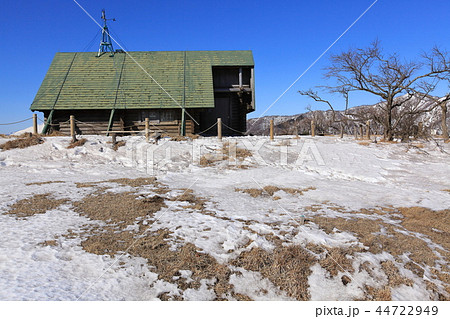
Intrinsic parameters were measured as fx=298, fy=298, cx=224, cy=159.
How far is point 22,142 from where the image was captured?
1568 cm

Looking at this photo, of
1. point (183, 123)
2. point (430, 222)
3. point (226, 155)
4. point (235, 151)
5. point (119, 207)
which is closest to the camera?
point (430, 222)

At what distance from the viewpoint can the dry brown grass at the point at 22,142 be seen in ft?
50.3

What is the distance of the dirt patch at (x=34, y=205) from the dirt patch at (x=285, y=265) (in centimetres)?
518

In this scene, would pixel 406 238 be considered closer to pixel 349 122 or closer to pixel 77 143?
pixel 77 143

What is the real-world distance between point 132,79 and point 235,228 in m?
19.4

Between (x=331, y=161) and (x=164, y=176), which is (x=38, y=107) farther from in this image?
(x=331, y=161)

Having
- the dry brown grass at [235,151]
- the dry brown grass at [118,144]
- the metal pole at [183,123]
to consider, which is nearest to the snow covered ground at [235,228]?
the dry brown grass at [235,151]

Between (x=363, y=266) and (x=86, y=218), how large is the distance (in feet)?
18.8

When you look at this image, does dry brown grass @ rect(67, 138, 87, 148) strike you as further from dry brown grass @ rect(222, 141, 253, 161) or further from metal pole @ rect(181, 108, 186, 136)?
dry brown grass @ rect(222, 141, 253, 161)

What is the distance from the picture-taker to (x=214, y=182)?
11461 mm

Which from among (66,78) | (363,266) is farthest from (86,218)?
(66,78)

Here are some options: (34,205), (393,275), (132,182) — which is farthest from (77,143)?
(393,275)

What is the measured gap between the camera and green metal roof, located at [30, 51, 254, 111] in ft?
68.1

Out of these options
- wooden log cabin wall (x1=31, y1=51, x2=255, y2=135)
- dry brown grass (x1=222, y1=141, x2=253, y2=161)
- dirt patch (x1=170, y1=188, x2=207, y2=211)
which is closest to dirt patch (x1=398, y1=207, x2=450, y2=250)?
dirt patch (x1=170, y1=188, x2=207, y2=211)
